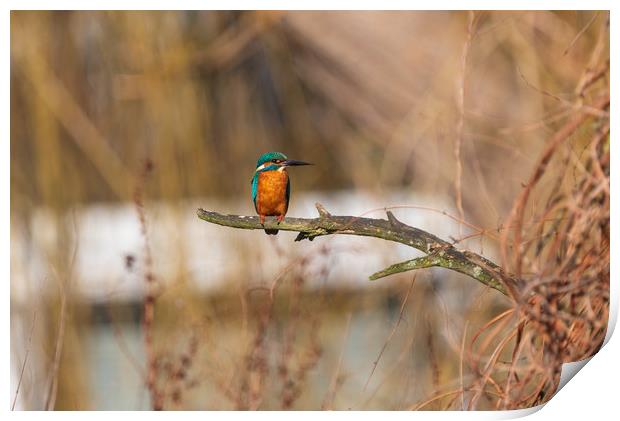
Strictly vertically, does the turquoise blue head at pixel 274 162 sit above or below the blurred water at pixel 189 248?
above

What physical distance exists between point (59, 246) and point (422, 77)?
989mm

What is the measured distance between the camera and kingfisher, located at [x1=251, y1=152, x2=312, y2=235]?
147 centimetres

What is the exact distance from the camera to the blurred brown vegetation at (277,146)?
1688mm

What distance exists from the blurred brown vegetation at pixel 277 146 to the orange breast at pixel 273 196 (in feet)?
0.70

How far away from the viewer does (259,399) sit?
163 cm

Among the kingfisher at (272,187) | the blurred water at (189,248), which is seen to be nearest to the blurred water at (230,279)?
the blurred water at (189,248)

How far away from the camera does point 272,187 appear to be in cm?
149

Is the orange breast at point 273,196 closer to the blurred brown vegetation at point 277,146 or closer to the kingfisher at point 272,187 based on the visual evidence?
the kingfisher at point 272,187

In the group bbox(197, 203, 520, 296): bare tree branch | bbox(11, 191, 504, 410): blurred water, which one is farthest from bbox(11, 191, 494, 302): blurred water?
bbox(197, 203, 520, 296): bare tree branch

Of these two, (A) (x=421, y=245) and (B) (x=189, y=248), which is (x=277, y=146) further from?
(A) (x=421, y=245)

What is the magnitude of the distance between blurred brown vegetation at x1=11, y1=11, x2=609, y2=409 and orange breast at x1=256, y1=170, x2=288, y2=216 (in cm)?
21
